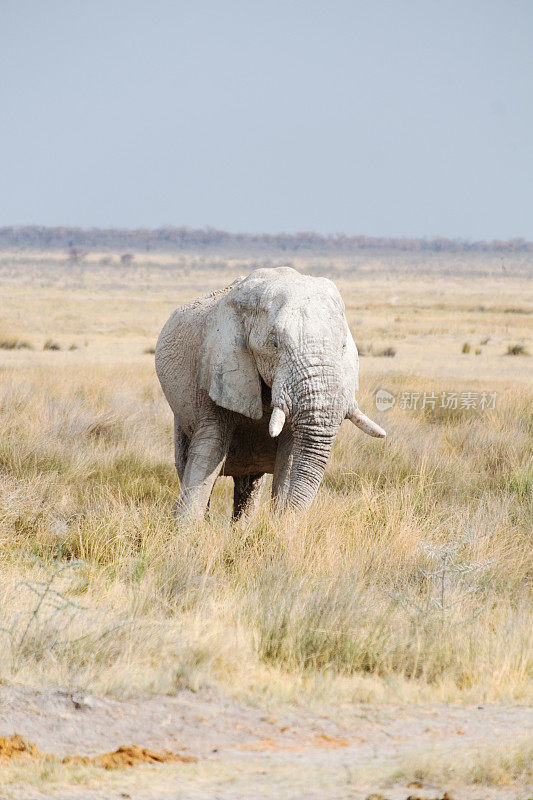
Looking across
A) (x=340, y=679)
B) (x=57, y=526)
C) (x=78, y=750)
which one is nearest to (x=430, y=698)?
(x=340, y=679)

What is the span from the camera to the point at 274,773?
3834 millimetres

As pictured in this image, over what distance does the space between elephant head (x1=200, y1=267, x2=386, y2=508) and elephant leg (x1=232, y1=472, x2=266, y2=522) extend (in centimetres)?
118

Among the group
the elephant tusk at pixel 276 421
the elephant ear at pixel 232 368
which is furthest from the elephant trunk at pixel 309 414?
the elephant ear at pixel 232 368

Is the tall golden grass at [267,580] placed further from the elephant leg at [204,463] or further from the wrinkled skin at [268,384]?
the wrinkled skin at [268,384]

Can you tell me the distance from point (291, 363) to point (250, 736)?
8.14 ft

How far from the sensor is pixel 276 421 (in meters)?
6.10

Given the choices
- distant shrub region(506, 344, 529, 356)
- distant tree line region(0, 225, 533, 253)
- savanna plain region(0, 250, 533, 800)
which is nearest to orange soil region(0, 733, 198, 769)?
savanna plain region(0, 250, 533, 800)

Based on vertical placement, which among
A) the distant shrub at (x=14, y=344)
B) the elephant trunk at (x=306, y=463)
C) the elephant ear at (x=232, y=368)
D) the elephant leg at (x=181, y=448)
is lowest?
A: the distant shrub at (x=14, y=344)

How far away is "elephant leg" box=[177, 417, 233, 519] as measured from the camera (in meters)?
6.93

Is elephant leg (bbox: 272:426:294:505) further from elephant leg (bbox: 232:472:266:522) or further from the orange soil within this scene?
the orange soil

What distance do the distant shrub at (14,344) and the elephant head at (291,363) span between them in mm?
17602

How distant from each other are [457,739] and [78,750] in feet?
4.70

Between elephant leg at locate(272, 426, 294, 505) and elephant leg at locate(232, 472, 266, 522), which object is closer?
elephant leg at locate(272, 426, 294, 505)

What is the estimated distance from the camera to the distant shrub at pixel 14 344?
23844mm
